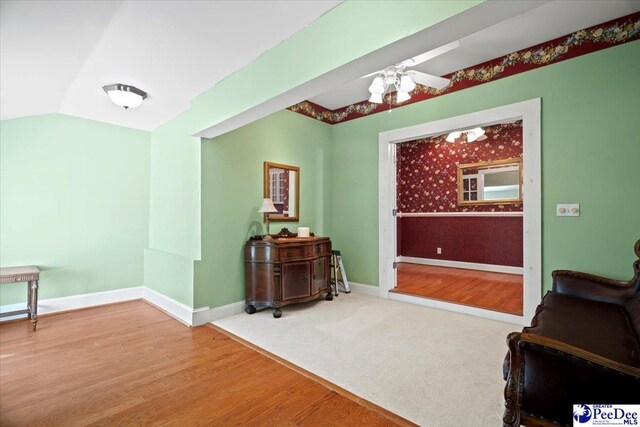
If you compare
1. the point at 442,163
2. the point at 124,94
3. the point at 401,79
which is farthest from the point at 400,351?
the point at 442,163

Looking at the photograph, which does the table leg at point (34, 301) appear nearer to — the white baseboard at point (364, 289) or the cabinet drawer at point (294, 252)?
the cabinet drawer at point (294, 252)

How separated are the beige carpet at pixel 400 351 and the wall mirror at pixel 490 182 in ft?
11.1

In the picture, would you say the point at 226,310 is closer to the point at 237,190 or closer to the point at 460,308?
the point at 237,190

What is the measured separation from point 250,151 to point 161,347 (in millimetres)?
2314

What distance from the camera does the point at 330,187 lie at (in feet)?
15.4

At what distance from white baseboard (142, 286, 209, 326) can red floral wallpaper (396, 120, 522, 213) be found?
5049 millimetres

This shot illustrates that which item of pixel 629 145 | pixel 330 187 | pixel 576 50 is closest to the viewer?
pixel 629 145

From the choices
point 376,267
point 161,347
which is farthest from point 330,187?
point 161,347

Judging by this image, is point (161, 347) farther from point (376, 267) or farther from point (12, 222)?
point (376, 267)

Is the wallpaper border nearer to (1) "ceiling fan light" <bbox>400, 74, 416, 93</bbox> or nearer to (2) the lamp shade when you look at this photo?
(1) "ceiling fan light" <bbox>400, 74, 416, 93</bbox>

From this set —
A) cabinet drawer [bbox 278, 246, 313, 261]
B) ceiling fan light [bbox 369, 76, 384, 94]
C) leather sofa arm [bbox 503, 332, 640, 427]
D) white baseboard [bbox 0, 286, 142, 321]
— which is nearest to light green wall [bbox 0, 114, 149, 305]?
white baseboard [bbox 0, 286, 142, 321]

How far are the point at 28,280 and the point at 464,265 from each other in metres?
6.80

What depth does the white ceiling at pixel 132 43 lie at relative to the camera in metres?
1.66

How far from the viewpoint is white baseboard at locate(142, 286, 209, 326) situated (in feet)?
10.1
